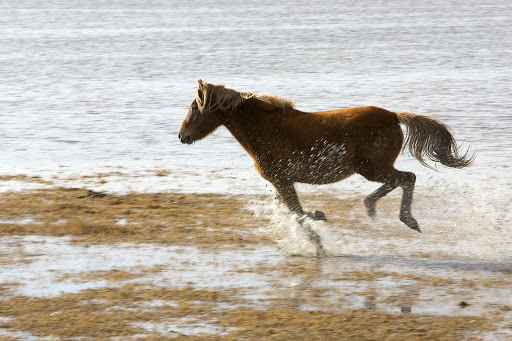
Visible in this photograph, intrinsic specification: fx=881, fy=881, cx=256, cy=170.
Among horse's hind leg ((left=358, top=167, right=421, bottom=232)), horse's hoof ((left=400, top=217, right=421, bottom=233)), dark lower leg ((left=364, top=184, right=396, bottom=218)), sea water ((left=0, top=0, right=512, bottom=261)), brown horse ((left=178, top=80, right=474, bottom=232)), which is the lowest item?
sea water ((left=0, top=0, right=512, bottom=261))

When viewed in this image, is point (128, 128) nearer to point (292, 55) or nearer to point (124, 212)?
point (124, 212)

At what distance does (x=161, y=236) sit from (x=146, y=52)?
629 inches

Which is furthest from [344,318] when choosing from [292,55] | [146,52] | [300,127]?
[146,52]

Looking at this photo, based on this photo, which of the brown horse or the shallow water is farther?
the shallow water

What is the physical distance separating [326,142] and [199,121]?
121cm

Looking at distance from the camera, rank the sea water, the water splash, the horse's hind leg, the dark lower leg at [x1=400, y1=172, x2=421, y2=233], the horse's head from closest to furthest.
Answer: the water splash → the dark lower leg at [x1=400, y1=172, x2=421, y2=233] → the horse's hind leg → the horse's head → the sea water

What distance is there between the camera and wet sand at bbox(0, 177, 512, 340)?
546 cm

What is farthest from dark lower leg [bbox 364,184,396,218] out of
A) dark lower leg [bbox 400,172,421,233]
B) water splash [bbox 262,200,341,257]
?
water splash [bbox 262,200,341,257]

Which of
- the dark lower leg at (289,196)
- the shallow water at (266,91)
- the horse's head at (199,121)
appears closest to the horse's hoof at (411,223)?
the shallow water at (266,91)

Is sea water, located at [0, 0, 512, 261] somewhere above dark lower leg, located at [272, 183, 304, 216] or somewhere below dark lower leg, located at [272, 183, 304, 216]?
below

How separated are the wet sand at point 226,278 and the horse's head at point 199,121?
2.61ft

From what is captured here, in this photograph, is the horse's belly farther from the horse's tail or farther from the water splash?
the horse's tail

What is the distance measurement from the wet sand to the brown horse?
0.47 meters

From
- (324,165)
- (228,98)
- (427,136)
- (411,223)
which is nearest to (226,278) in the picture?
(324,165)
